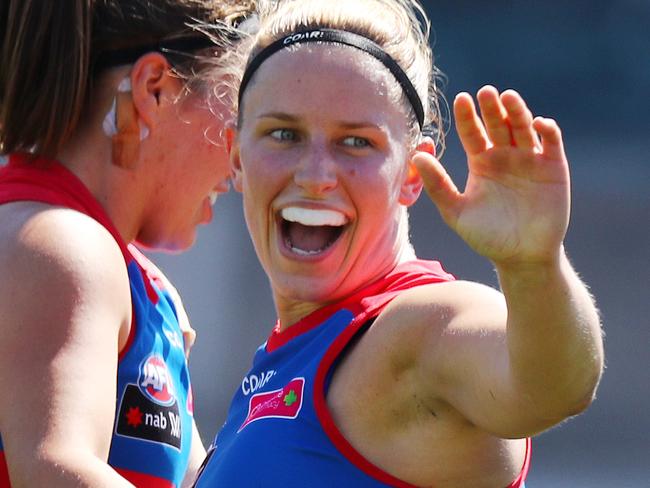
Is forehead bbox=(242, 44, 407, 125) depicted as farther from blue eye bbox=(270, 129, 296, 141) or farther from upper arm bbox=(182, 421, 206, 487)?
upper arm bbox=(182, 421, 206, 487)

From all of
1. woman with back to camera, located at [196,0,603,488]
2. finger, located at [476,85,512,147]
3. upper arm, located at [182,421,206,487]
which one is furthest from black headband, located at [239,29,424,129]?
upper arm, located at [182,421,206,487]

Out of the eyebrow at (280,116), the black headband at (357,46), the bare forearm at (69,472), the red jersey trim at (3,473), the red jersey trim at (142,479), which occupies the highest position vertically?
the black headband at (357,46)

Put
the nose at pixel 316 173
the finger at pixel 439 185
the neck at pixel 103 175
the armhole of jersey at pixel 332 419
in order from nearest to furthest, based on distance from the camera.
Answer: the finger at pixel 439 185, the armhole of jersey at pixel 332 419, the nose at pixel 316 173, the neck at pixel 103 175

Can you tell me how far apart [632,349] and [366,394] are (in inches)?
202

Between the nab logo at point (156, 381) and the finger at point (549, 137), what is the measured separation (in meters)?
1.05

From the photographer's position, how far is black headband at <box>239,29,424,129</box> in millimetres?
2158

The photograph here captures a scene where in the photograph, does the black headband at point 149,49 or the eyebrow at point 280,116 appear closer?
the eyebrow at point 280,116

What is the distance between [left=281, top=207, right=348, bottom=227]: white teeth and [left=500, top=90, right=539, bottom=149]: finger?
567 millimetres

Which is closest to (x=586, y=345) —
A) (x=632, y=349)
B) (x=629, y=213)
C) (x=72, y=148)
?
(x=72, y=148)

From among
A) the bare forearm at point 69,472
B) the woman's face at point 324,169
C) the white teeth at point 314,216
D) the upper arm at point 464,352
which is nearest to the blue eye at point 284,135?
the woman's face at point 324,169

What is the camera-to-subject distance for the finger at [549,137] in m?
1.53

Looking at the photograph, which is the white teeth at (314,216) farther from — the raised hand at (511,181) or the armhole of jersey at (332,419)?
the raised hand at (511,181)

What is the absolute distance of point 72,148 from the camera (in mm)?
2438

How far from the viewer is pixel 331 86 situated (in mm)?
2096
